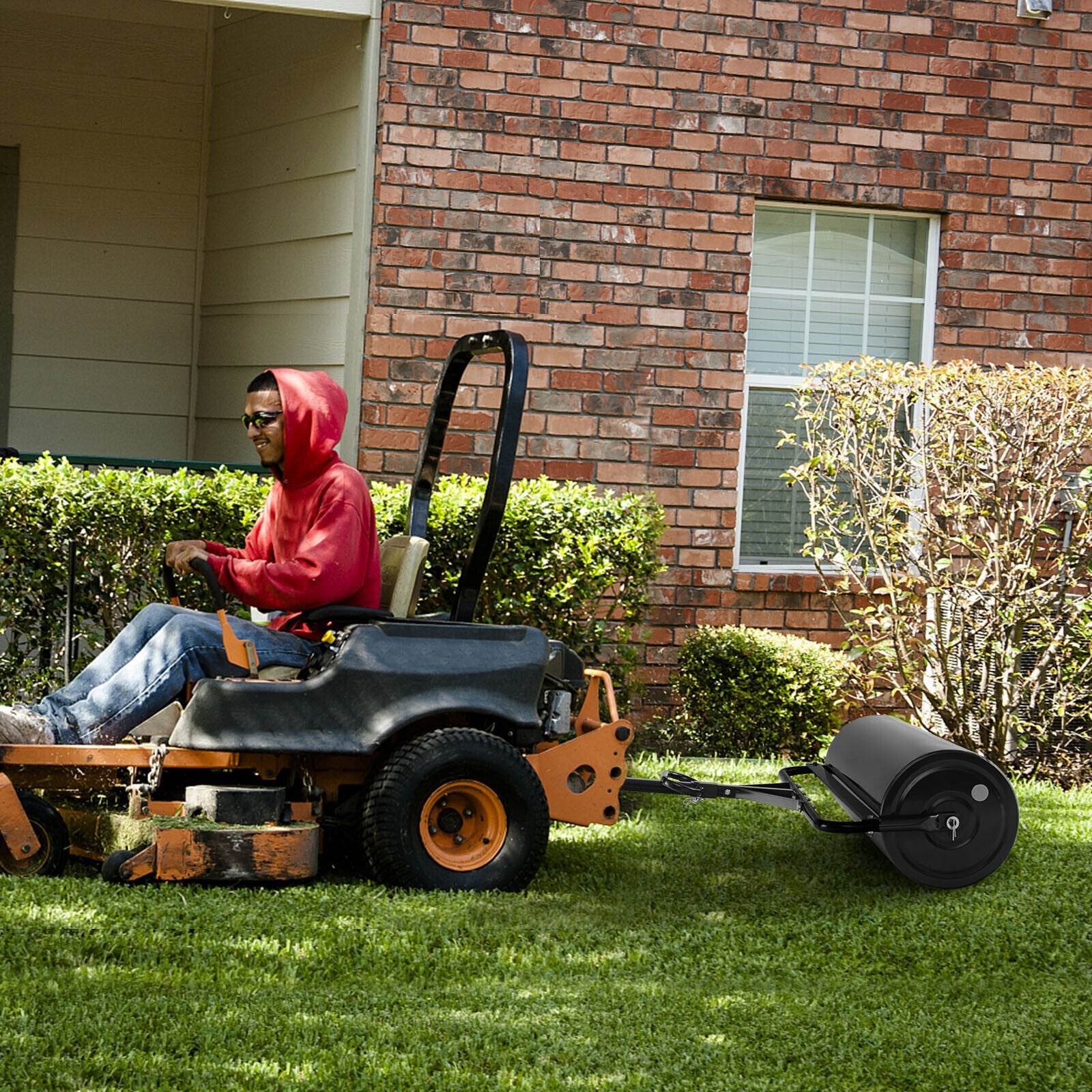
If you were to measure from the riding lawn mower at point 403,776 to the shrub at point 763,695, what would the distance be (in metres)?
2.25

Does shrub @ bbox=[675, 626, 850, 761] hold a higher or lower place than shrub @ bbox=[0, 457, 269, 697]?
lower

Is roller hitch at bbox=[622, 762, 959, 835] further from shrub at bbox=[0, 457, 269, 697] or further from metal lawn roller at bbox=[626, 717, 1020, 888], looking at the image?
shrub at bbox=[0, 457, 269, 697]

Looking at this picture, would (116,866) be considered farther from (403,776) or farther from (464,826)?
(464,826)

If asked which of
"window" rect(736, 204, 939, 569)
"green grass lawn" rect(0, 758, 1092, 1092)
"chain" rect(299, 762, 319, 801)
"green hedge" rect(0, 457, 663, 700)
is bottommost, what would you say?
"green grass lawn" rect(0, 758, 1092, 1092)

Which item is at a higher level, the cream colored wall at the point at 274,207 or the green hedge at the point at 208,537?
the cream colored wall at the point at 274,207

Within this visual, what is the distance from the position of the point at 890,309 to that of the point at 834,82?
1.28 metres

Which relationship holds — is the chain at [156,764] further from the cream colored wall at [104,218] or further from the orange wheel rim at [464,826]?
the cream colored wall at [104,218]

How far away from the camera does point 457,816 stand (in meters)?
4.87

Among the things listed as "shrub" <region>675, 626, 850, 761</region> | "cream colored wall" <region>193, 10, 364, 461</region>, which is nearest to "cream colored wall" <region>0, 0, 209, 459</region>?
"cream colored wall" <region>193, 10, 364, 461</region>

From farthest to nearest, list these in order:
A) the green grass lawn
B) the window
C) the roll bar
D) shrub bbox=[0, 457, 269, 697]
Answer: the window
shrub bbox=[0, 457, 269, 697]
the roll bar
the green grass lawn

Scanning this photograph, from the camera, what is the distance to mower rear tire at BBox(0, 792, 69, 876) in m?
4.61

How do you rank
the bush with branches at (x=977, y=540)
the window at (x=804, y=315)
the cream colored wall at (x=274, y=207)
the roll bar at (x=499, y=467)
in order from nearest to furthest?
the roll bar at (x=499, y=467) < the bush with branches at (x=977, y=540) < the cream colored wall at (x=274, y=207) < the window at (x=804, y=315)

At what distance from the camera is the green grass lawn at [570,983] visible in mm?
3529

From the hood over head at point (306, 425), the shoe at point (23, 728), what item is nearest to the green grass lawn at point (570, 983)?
the shoe at point (23, 728)
